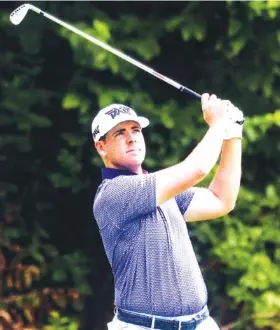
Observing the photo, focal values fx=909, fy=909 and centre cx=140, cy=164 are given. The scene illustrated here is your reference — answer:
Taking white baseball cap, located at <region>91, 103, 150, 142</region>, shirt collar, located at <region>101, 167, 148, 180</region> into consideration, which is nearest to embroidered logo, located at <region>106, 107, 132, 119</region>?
white baseball cap, located at <region>91, 103, 150, 142</region>

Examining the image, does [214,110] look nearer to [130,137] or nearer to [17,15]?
[130,137]

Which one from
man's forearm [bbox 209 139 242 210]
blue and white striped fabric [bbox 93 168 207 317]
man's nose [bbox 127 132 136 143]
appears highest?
man's nose [bbox 127 132 136 143]

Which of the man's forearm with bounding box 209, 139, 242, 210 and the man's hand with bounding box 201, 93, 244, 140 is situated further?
the man's forearm with bounding box 209, 139, 242, 210

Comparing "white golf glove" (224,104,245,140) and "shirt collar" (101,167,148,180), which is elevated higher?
"white golf glove" (224,104,245,140)

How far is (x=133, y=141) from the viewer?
3.36 meters

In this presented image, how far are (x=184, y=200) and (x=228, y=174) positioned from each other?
200 mm

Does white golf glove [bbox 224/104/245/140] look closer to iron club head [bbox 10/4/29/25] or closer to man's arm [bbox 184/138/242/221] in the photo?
man's arm [bbox 184/138/242/221]

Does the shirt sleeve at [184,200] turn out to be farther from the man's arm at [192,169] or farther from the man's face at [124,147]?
the man's arm at [192,169]

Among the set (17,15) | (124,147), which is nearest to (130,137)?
(124,147)

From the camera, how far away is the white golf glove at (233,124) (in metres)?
3.34

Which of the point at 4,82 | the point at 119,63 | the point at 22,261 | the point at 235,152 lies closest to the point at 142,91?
the point at 119,63

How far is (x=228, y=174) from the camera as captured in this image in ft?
11.6

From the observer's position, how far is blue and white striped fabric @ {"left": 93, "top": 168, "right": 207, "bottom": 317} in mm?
3195

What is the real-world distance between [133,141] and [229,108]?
14.8 inches
